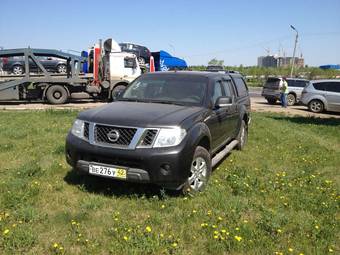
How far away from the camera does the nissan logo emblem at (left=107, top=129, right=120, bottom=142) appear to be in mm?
4520

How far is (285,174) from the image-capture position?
6191 mm

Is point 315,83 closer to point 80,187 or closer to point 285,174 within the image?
point 285,174

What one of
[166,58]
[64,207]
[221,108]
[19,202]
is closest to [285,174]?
[221,108]

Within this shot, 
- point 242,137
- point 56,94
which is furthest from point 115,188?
point 56,94

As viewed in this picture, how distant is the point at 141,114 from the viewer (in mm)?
4793

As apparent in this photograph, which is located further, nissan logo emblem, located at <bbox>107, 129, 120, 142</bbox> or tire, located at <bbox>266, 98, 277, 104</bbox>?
tire, located at <bbox>266, 98, 277, 104</bbox>

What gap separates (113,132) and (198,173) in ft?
4.42

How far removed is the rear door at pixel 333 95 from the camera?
1773 centimetres

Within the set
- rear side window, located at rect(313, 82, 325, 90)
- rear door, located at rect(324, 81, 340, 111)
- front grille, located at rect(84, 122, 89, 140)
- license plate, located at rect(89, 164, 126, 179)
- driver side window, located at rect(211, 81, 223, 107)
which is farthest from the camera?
rear side window, located at rect(313, 82, 325, 90)

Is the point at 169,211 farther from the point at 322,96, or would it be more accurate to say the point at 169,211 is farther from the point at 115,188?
the point at 322,96

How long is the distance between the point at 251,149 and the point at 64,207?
495 centimetres

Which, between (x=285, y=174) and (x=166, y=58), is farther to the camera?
(x=166, y=58)

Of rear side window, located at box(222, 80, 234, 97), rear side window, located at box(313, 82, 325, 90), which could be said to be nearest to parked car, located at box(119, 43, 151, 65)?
rear side window, located at box(313, 82, 325, 90)

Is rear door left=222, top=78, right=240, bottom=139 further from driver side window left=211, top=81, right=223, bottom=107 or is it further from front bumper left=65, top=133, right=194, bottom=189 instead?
front bumper left=65, top=133, right=194, bottom=189
